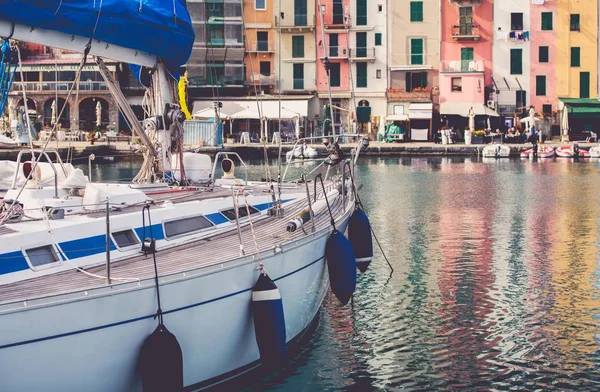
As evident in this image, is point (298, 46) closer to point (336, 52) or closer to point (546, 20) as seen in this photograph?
point (336, 52)

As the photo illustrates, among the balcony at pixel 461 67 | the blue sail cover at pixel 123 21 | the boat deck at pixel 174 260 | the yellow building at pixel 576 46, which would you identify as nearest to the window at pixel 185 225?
the boat deck at pixel 174 260

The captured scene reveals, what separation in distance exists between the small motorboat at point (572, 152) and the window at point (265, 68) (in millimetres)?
19568

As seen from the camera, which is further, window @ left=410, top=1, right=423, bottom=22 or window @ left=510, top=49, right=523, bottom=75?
window @ left=510, top=49, right=523, bottom=75

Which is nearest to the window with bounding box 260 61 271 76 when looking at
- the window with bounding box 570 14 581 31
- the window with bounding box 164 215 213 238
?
the window with bounding box 570 14 581 31

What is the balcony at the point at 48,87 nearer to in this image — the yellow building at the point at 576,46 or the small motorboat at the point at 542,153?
the small motorboat at the point at 542,153

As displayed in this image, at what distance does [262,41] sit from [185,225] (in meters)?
52.4

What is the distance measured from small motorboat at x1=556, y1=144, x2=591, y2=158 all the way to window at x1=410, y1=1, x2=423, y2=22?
1457 centimetres

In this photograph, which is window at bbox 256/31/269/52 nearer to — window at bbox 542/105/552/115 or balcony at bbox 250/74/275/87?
balcony at bbox 250/74/275/87

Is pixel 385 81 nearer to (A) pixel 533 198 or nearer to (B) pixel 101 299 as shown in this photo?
(A) pixel 533 198

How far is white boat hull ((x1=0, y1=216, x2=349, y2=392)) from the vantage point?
8.83 meters

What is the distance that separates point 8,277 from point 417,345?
6.05 m

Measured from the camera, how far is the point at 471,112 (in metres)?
60.4

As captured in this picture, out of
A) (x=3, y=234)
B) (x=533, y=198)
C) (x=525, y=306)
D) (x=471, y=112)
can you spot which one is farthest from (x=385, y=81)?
(x=3, y=234)

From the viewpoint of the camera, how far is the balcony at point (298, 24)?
Result: 63719mm
